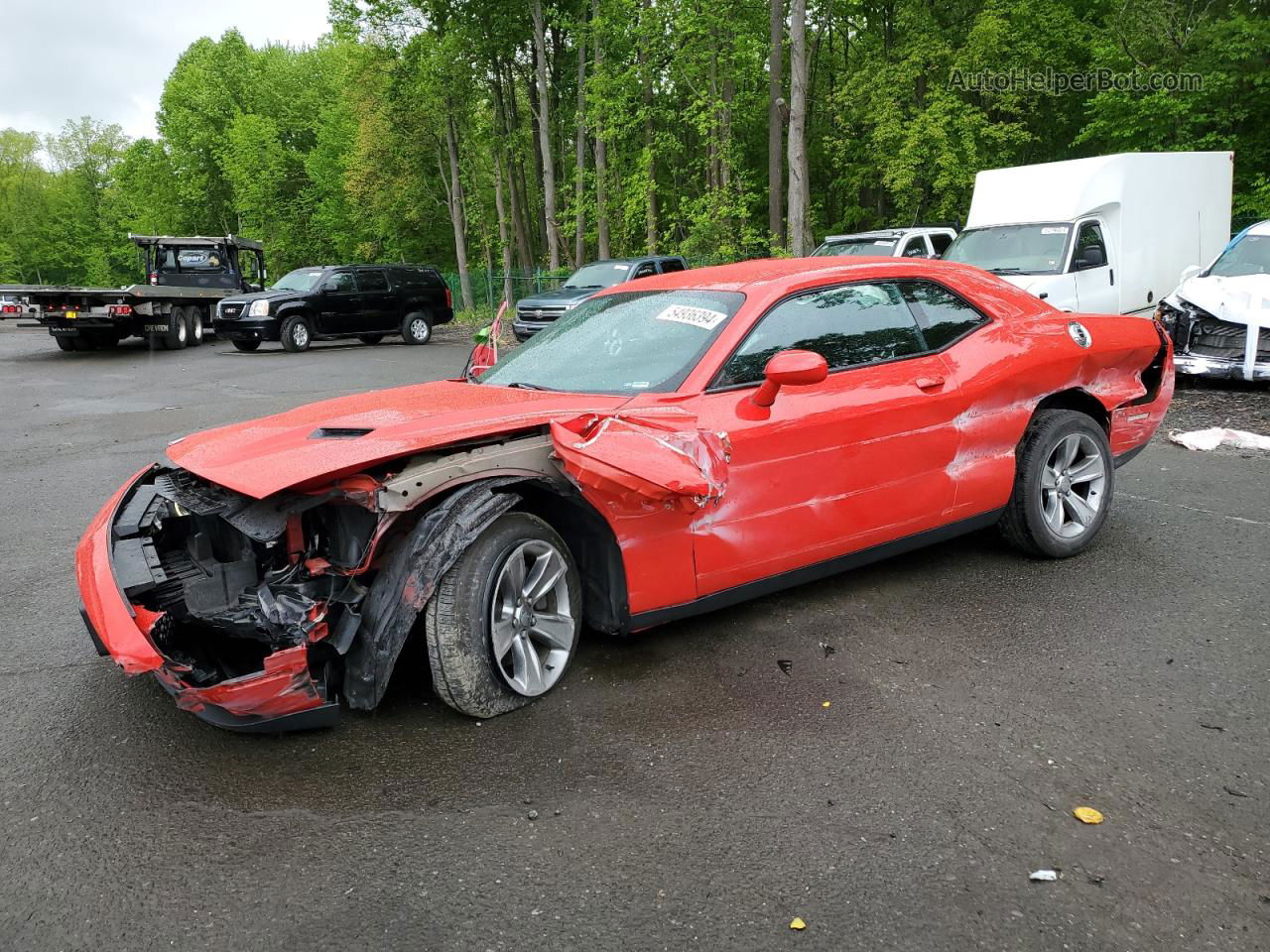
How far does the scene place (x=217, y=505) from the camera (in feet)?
10.6

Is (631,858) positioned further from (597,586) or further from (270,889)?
(597,586)

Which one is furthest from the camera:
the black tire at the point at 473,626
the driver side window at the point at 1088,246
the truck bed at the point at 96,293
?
the truck bed at the point at 96,293

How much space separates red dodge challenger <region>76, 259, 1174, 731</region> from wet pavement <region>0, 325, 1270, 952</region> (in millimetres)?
273

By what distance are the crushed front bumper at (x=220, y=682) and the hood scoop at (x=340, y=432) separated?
73cm

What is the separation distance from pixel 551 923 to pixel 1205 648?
2940 millimetres

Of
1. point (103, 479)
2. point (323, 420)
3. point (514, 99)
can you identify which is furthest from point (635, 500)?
point (514, 99)

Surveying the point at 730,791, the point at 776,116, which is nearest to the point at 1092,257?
the point at 730,791

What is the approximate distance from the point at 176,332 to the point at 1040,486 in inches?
774

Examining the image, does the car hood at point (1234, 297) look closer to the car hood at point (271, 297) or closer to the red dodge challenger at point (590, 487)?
the red dodge challenger at point (590, 487)

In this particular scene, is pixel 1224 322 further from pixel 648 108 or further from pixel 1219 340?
pixel 648 108

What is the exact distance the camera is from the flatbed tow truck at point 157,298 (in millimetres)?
18062

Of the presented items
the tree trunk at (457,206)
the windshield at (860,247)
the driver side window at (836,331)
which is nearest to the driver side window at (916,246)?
the windshield at (860,247)

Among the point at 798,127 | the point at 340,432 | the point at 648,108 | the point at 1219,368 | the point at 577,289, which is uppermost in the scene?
the point at 648,108

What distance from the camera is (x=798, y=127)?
17.6 meters
